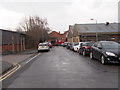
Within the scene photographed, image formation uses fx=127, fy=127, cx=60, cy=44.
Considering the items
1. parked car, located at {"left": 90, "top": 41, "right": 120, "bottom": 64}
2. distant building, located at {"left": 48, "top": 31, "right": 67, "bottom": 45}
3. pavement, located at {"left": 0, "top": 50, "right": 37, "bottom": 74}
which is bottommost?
pavement, located at {"left": 0, "top": 50, "right": 37, "bottom": 74}

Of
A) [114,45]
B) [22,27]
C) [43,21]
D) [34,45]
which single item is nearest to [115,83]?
[114,45]

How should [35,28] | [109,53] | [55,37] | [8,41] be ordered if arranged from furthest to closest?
[55,37]
[35,28]
[8,41]
[109,53]

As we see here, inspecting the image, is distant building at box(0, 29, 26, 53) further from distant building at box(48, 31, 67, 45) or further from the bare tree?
distant building at box(48, 31, 67, 45)

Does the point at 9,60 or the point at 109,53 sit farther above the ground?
the point at 109,53

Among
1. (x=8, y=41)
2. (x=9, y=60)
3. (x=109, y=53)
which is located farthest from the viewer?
(x=8, y=41)

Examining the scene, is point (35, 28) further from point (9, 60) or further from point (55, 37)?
point (55, 37)

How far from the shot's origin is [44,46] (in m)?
21.7

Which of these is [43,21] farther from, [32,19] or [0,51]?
[0,51]

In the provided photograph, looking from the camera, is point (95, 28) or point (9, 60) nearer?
point (9, 60)

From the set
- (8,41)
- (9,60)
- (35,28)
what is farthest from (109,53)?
(35,28)

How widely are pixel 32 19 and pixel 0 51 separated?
2704 centimetres

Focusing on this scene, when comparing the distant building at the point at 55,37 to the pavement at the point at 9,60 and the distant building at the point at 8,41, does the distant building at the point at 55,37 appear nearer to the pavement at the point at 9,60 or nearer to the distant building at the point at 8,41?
the distant building at the point at 8,41

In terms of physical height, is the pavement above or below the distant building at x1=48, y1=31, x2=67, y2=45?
below

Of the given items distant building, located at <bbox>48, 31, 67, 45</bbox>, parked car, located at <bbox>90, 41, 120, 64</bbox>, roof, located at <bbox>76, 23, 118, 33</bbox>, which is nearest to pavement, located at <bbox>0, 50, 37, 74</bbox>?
parked car, located at <bbox>90, 41, 120, 64</bbox>
